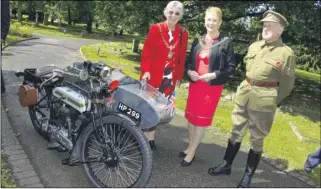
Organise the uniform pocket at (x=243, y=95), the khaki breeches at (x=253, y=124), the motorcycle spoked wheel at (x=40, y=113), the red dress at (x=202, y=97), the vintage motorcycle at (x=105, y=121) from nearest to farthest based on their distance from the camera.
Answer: the vintage motorcycle at (x=105, y=121) → the khaki breeches at (x=253, y=124) → the uniform pocket at (x=243, y=95) → the red dress at (x=202, y=97) → the motorcycle spoked wheel at (x=40, y=113)

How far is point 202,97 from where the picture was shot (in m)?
4.55

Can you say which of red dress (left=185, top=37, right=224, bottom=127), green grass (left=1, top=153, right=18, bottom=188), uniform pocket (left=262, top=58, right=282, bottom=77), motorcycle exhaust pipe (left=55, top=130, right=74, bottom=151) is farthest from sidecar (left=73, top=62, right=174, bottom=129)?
green grass (left=1, top=153, right=18, bottom=188)

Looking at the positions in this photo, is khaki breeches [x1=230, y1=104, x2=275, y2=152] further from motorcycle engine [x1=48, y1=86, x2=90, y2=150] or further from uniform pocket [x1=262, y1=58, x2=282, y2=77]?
motorcycle engine [x1=48, y1=86, x2=90, y2=150]

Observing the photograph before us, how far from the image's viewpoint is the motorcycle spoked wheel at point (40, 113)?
4.67 m

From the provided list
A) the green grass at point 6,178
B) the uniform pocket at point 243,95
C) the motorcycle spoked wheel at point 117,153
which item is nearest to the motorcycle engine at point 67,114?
the motorcycle spoked wheel at point 117,153

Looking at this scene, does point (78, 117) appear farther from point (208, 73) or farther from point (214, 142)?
point (214, 142)

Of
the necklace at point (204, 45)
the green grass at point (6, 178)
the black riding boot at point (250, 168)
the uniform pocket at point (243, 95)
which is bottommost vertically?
the green grass at point (6, 178)

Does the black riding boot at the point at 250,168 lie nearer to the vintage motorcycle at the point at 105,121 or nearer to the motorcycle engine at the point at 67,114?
the vintage motorcycle at the point at 105,121

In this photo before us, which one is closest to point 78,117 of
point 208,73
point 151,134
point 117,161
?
point 117,161

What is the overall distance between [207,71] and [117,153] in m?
1.65

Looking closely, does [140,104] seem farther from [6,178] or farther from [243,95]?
[6,178]

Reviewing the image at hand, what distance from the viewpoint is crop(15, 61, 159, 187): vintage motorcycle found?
347cm

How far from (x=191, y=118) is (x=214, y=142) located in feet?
4.97

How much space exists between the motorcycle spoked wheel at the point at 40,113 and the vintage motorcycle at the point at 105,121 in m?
0.47
